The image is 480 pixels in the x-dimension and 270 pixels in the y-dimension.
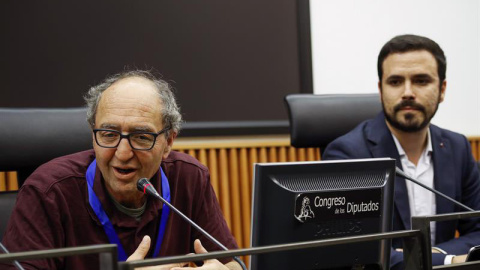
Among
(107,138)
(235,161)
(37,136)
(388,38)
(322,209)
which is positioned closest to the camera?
(322,209)

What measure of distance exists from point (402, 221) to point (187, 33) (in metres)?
1.65

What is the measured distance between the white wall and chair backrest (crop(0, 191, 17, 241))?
203cm

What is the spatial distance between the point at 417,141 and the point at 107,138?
1.15 meters

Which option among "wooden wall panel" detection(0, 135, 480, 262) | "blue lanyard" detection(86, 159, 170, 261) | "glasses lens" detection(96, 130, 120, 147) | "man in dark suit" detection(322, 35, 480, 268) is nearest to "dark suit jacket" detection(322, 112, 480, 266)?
"man in dark suit" detection(322, 35, 480, 268)

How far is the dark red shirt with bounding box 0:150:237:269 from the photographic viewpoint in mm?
1568

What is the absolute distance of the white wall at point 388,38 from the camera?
3559mm

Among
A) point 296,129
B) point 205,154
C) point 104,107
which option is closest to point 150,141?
point 104,107

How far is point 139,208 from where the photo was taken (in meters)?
1.74

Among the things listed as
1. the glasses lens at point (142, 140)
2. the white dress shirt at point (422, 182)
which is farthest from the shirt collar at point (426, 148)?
the glasses lens at point (142, 140)

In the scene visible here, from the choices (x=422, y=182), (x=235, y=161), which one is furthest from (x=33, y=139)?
(x=235, y=161)

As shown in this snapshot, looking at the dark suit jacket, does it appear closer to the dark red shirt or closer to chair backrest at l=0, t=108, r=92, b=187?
the dark red shirt

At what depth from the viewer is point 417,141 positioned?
7.40ft

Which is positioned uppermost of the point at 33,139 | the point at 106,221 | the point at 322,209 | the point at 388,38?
the point at 388,38

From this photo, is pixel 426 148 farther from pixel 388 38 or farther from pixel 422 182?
pixel 388 38
